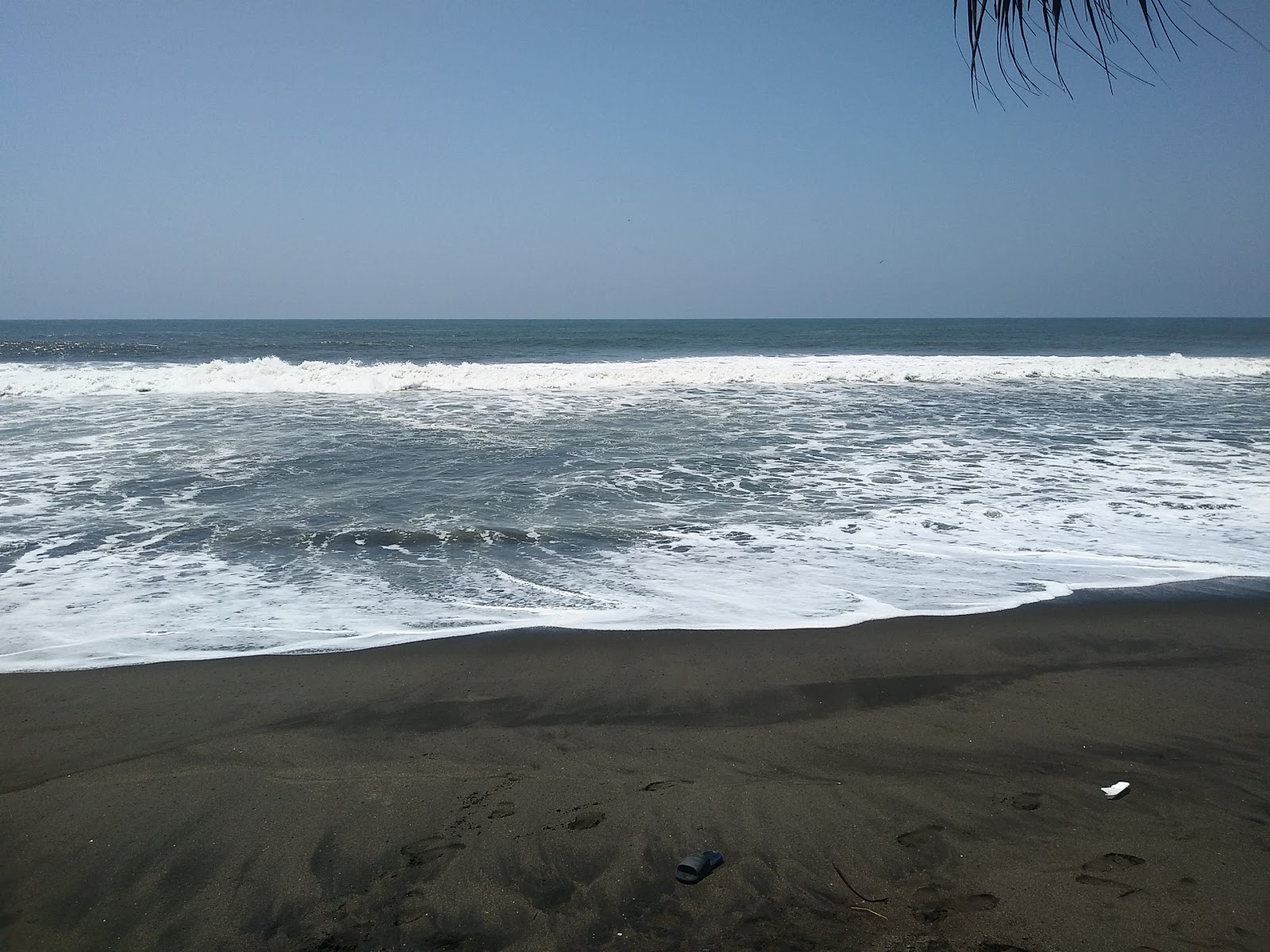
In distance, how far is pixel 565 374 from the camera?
24.1 meters

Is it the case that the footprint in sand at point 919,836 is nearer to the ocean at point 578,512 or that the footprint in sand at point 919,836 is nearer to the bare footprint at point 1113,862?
the bare footprint at point 1113,862

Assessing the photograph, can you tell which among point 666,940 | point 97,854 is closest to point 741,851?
point 666,940

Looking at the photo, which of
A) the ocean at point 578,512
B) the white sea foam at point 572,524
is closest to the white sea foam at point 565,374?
the ocean at point 578,512

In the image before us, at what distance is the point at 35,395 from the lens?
18.5 meters

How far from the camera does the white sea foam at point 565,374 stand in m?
20.1

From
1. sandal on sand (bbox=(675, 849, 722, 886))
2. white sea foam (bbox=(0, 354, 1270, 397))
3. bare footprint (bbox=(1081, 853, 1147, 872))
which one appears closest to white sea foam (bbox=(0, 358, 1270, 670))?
sandal on sand (bbox=(675, 849, 722, 886))

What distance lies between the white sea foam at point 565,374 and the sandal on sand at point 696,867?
18.8 metres

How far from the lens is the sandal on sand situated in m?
2.73

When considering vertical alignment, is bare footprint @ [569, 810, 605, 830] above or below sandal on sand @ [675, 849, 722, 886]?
below

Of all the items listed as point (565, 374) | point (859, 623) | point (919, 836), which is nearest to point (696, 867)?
point (919, 836)

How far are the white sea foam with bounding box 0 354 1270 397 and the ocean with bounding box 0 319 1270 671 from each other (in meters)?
1.96

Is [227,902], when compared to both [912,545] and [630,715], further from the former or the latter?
[912,545]

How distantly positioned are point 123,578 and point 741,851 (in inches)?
208

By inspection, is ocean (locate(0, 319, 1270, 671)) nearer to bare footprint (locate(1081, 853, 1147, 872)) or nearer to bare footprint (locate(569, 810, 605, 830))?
bare footprint (locate(569, 810, 605, 830))
